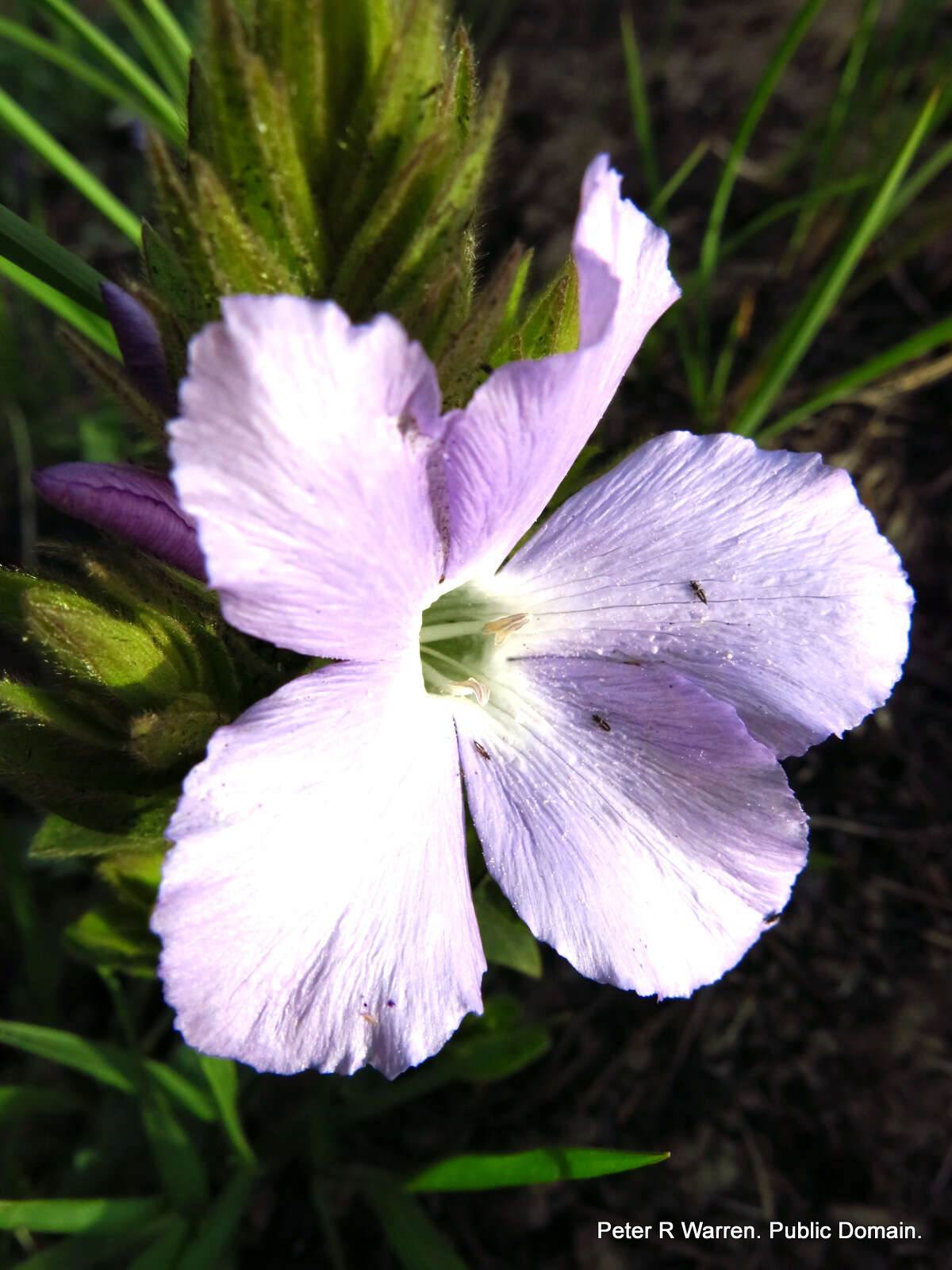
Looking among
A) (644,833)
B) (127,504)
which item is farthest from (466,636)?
(127,504)

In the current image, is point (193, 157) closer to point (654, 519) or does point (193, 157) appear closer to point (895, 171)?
point (654, 519)

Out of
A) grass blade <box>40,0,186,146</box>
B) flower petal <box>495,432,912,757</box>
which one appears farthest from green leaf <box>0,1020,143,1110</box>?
grass blade <box>40,0,186,146</box>

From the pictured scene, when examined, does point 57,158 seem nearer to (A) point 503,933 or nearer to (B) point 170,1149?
(A) point 503,933

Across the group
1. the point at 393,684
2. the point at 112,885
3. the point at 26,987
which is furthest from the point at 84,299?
the point at 26,987

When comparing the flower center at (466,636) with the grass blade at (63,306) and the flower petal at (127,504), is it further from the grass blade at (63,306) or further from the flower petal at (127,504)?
the grass blade at (63,306)

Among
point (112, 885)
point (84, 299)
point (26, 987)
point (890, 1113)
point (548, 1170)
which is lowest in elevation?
point (890, 1113)
